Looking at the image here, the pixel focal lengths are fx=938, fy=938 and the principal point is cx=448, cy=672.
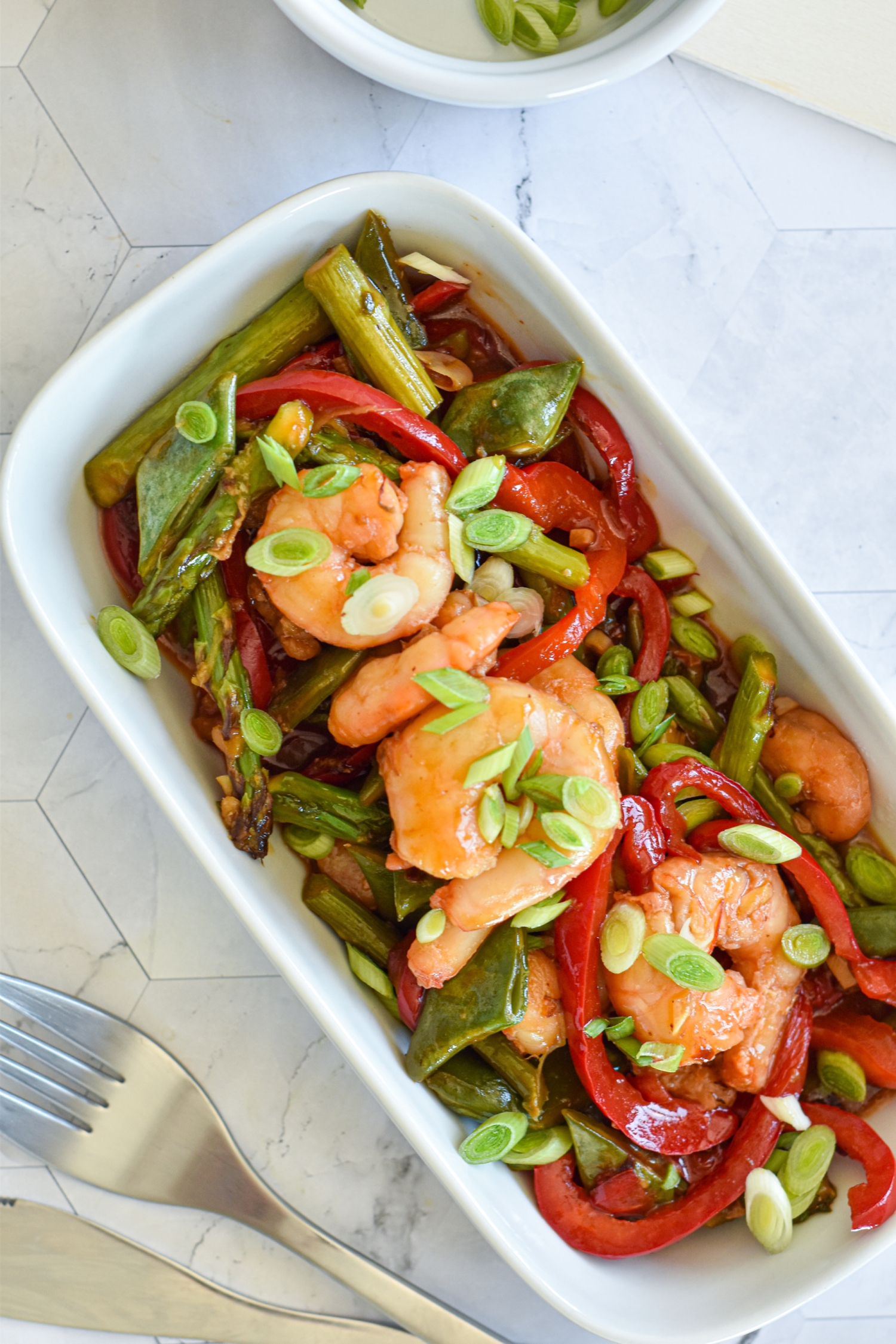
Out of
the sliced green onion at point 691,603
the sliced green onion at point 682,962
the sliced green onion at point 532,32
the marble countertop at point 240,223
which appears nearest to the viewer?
the sliced green onion at point 682,962

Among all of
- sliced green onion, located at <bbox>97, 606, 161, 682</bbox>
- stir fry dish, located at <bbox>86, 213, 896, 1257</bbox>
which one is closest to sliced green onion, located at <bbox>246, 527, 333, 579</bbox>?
stir fry dish, located at <bbox>86, 213, 896, 1257</bbox>

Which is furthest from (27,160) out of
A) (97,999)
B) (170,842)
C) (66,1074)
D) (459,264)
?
(66,1074)

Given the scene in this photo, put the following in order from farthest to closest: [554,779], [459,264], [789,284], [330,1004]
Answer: [789,284]
[459,264]
[330,1004]
[554,779]

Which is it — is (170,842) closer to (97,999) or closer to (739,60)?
(97,999)

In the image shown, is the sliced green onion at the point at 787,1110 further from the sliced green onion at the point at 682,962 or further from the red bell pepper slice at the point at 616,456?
the red bell pepper slice at the point at 616,456

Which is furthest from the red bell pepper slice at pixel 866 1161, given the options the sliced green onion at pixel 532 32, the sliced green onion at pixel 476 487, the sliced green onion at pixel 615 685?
the sliced green onion at pixel 532 32

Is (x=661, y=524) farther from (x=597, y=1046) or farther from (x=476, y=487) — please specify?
(x=597, y=1046)

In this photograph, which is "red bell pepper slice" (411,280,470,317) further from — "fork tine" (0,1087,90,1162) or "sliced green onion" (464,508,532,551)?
"fork tine" (0,1087,90,1162)
